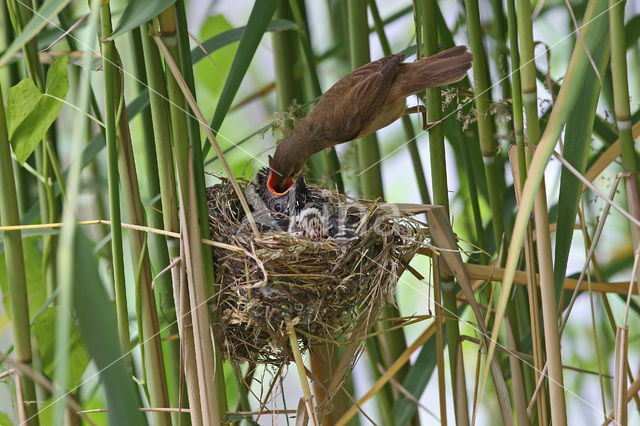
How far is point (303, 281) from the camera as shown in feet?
2.45

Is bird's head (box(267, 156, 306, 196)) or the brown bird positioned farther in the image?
bird's head (box(267, 156, 306, 196))

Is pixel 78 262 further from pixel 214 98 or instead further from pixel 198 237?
pixel 214 98

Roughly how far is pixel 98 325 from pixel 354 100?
66 cm

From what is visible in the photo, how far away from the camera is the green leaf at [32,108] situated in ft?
1.97

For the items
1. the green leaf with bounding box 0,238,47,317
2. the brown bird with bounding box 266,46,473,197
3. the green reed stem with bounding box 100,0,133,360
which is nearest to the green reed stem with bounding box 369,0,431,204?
the brown bird with bounding box 266,46,473,197

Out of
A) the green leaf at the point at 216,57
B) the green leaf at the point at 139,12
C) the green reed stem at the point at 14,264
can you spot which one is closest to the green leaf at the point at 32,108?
the green reed stem at the point at 14,264

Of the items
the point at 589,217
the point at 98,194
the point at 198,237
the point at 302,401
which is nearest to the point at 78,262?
the point at 198,237

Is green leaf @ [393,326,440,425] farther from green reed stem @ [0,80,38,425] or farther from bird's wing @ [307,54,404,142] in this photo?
green reed stem @ [0,80,38,425]

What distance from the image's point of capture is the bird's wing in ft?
2.75

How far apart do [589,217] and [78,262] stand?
3.42ft

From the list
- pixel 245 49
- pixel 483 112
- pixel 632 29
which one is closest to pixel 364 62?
pixel 483 112

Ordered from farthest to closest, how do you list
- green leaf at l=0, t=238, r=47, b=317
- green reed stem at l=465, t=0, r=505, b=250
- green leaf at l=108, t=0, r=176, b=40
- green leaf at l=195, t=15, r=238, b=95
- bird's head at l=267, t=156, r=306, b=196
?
green leaf at l=195, t=15, r=238, b=95, bird's head at l=267, t=156, r=306, b=196, green leaf at l=0, t=238, r=47, b=317, green reed stem at l=465, t=0, r=505, b=250, green leaf at l=108, t=0, r=176, b=40

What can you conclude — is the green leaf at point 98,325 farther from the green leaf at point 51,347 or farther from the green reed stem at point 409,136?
the green reed stem at point 409,136

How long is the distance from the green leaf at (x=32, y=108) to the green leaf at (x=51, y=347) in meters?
0.21
